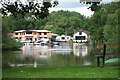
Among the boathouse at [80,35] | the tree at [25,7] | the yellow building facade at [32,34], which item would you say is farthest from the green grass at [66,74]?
the yellow building facade at [32,34]

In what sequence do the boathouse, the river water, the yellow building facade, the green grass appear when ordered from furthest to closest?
the yellow building facade → the boathouse → the river water → the green grass

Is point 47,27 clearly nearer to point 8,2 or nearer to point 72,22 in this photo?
point 72,22

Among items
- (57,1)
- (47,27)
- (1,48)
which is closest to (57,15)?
(47,27)

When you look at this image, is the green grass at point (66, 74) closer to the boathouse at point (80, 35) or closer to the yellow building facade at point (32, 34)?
the boathouse at point (80, 35)

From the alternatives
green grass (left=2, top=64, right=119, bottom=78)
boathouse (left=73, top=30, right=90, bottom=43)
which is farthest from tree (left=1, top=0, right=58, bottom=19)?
boathouse (left=73, top=30, right=90, bottom=43)

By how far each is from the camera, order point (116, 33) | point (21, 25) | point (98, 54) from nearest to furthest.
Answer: point (98, 54), point (116, 33), point (21, 25)

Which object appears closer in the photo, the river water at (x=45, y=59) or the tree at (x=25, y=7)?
the tree at (x=25, y=7)

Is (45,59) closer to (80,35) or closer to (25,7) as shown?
(25,7)

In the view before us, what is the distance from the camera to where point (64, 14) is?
84.2 metres

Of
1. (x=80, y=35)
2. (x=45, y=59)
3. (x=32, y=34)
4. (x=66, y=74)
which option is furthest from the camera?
(x=32, y=34)

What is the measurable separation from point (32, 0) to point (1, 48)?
840 inches

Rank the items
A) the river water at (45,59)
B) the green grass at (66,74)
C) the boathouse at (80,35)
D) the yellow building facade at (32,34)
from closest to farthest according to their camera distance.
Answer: the green grass at (66,74), the river water at (45,59), the boathouse at (80,35), the yellow building facade at (32,34)

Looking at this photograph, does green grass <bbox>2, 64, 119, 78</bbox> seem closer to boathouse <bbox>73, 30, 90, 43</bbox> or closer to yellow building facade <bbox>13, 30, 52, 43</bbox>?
boathouse <bbox>73, 30, 90, 43</bbox>

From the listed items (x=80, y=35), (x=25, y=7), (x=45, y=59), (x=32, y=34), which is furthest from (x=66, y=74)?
(x=32, y=34)
